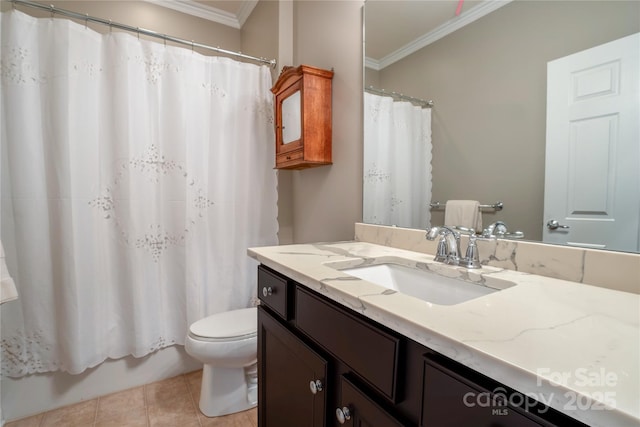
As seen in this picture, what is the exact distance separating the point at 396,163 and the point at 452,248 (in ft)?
1.60

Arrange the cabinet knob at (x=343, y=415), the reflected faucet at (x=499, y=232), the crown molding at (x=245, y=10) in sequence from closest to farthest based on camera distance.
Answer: the cabinet knob at (x=343, y=415) < the reflected faucet at (x=499, y=232) < the crown molding at (x=245, y=10)

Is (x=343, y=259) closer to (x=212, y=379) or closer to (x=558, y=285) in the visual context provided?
(x=558, y=285)

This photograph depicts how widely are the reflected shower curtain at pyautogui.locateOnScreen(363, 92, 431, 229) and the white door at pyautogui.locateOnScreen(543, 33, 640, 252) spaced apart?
40 cm

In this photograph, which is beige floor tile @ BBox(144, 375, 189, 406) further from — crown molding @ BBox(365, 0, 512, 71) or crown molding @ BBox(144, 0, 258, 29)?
crown molding @ BBox(144, 0, 258, 29)

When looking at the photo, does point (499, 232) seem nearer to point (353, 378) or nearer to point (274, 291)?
point (353, 378)

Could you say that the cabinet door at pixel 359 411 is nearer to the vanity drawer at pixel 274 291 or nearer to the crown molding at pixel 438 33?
the vanity drawer at pixel 274 291

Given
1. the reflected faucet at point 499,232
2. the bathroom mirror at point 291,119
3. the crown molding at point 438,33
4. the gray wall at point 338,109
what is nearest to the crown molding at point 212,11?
the gray wall at point 338,109

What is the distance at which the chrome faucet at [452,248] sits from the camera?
0.91 meters

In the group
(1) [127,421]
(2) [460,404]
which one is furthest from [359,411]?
(1) [127,421]

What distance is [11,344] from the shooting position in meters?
1.46

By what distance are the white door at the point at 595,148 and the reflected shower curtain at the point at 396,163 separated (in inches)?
15.9

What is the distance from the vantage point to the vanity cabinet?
1.35 feet

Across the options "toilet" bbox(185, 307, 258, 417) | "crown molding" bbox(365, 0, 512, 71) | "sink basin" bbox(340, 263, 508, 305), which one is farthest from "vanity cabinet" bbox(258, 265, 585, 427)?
"crown molding" bbox(365, 0, 512, 71)

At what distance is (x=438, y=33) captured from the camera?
112 cm
